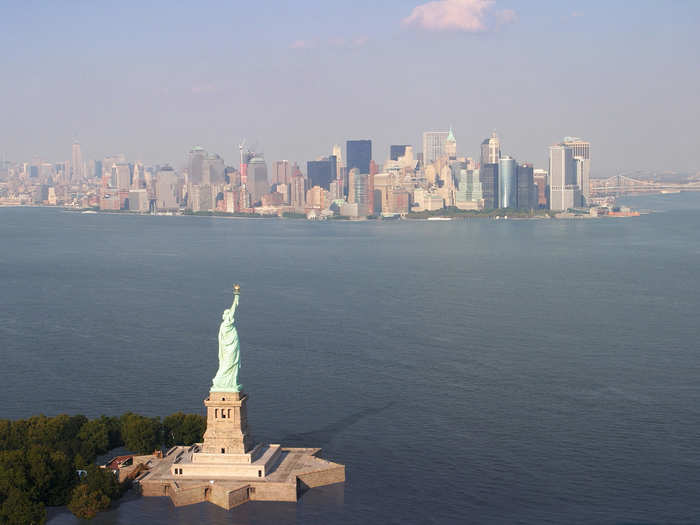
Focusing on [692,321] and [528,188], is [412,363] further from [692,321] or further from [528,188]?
[528,188]

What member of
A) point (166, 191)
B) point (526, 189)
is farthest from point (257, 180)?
point (526, 189)

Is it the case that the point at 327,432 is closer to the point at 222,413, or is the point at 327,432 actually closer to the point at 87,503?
the point at 222,413

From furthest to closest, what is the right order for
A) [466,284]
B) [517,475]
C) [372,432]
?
[466,284] < [372,432] < [517,475]

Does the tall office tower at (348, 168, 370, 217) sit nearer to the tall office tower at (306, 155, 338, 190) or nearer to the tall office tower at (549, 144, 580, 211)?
the tall office tower at (549, 144, 580, 211)

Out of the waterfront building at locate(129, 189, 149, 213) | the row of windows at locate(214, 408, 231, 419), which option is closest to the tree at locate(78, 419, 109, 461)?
the row of windows at locate(214, 408, 231, 419)

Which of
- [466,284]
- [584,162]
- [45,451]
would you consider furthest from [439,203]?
[45,451]
